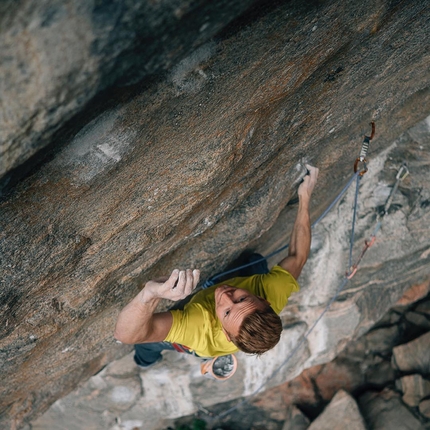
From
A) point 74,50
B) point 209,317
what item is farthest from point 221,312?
point 74,50

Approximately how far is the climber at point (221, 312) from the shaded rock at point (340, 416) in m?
3.42

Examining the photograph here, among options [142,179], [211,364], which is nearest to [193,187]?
[142,179]

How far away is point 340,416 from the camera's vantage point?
5.83m

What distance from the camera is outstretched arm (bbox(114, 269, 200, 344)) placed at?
2355 mm

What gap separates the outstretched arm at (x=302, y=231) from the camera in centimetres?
346

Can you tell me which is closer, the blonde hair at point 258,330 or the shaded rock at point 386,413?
the blonde hair at point 258,330

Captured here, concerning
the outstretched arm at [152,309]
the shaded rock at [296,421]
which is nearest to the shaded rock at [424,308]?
the shaded rock at [296,421]

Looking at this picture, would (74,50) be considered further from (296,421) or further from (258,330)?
(296,421)

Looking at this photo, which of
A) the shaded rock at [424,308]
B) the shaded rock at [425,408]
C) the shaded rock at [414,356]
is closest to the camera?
the shaded rock at [425,408]

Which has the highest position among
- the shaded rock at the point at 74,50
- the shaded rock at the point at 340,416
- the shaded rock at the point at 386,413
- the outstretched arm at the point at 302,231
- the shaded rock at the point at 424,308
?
the shaded rock at the point at 74,50

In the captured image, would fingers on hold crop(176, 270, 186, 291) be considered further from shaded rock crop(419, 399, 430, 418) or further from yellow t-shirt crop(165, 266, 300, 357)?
shaded rock crop(419, 399, 430, 418)

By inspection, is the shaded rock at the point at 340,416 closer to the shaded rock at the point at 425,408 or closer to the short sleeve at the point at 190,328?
the shaded rock at the point at 425,408

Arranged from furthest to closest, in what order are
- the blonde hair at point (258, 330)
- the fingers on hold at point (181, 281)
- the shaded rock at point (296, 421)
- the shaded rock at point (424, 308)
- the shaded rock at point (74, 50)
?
1. the shaded rock at point (424, 308)
2. the shaded rock at point (296, 421)
3. the blonde hair at point (258, 330)
4. the fingers on hold at point (181, 281)
5. the shaded rock at point (74, 50)

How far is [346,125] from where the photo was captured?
10.9 feet
